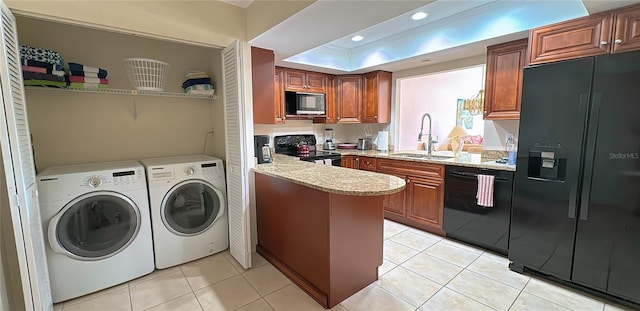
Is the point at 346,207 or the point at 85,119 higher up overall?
the point at 85,119

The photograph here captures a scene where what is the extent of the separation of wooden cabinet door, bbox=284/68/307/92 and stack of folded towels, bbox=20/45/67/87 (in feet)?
7.37

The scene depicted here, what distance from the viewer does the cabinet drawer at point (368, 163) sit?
3.66 meters

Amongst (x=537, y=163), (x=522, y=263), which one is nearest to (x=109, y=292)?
(x=522, y=263)

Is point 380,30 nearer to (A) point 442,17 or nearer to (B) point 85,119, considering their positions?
(A) point 442,17

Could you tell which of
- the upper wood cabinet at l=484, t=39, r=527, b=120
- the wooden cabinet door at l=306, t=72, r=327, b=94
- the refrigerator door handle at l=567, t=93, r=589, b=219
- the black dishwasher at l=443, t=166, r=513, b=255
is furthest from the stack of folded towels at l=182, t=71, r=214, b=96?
the refrigerator door handle at l=567, t=93, r=589, b=219

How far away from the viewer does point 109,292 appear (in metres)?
2.09

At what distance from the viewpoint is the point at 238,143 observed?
2289mm

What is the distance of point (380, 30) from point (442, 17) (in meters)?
0.68

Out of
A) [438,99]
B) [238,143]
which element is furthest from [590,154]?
[438,99]

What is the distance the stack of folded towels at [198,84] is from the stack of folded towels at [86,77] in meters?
0.66

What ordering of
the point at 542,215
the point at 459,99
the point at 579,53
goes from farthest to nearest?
the point at 459,99, the point at 542,215, the point at 579,53

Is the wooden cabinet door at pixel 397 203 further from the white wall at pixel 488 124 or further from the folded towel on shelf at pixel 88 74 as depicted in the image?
the folded towel on shelf at pixel 88 74

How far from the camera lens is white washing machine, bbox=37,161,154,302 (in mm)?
1885

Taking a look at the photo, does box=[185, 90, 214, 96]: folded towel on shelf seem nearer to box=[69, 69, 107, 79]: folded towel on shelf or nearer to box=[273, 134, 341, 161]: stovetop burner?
box=[69, 69, 107, 79]: folded towel on shelf
